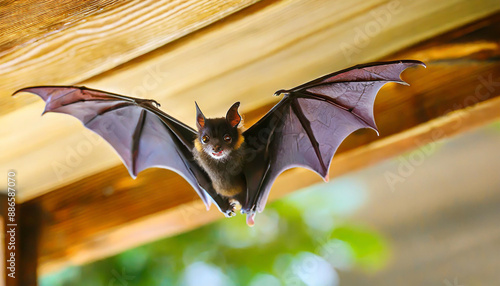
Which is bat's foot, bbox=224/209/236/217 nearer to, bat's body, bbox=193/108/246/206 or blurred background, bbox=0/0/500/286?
bat's body, bbox=193/108/246/206

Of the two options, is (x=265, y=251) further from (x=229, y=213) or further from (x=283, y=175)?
(x=229, y=213)

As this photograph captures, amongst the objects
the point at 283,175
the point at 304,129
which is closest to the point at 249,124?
the point at 283,175

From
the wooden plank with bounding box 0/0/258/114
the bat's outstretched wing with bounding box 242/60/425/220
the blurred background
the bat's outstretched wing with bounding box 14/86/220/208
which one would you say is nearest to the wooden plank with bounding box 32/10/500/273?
the blurred background

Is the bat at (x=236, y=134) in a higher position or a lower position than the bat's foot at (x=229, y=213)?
higher

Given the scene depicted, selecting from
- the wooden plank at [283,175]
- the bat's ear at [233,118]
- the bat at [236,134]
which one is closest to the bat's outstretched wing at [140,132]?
the bat at [236,134]

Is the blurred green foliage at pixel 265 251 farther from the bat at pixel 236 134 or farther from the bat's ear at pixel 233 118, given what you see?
the bat's ear at pixel 233 118

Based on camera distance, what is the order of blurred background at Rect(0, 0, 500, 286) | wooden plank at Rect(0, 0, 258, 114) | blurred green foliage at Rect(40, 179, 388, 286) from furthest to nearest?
blurred green foliage at Rect(40, 179, 388, 286)
blurred background at Rect(0, 0, 500, 286)
wooden plank at Rect(0, 0, 258, 114)
